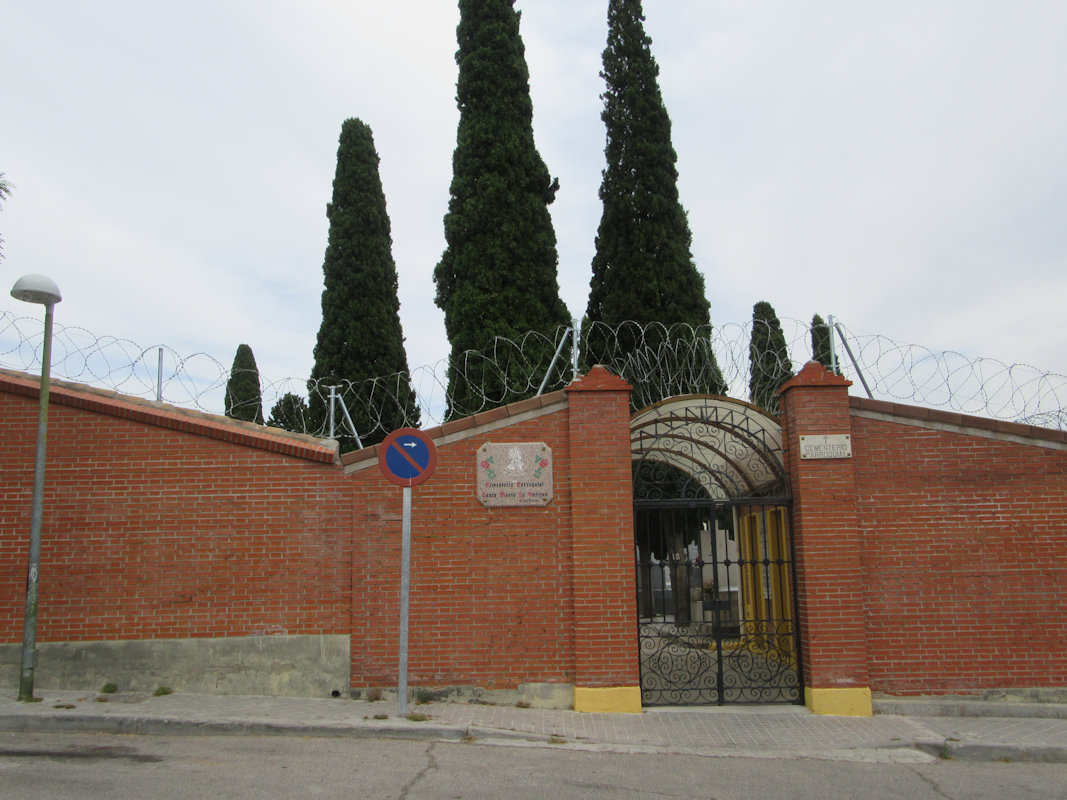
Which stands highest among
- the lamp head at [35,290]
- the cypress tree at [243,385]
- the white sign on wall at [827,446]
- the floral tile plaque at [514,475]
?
the cypress tree at [243,385]

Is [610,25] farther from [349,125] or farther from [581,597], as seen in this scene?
[581,597]

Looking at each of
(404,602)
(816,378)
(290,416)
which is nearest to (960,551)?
(816,378)

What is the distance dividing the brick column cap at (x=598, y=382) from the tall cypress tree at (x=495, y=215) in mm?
8437

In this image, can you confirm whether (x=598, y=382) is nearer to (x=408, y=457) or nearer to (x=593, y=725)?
(x=408, y=457)

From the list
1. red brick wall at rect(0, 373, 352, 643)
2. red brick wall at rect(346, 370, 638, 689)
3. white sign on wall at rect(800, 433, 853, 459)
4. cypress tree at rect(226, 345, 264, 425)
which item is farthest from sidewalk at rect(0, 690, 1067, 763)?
cypress tree at rect(226, 345, 264, 425)

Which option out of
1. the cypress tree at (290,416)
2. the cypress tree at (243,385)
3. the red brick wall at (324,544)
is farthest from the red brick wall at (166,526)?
the cypress tree at (243,385)

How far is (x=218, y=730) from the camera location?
296 inches

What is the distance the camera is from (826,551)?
883 cm

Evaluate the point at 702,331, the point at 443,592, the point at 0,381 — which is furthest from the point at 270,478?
the point at 702,331

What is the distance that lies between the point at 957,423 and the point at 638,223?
11.2 meters

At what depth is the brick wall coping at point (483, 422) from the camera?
351 inches

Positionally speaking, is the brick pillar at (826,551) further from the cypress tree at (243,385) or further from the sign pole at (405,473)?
the cypress tree at (243,385)

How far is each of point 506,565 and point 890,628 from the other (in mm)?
4171

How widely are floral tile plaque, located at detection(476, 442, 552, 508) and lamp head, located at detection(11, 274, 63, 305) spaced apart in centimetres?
454
